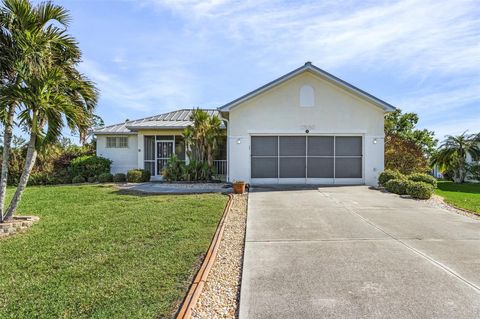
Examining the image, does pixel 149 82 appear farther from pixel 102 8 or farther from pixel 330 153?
pixel 330 153

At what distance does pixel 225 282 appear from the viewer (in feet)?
14.3

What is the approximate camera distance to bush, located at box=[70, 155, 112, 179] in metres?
18.2

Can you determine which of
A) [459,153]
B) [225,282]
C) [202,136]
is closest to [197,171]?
[202,136]

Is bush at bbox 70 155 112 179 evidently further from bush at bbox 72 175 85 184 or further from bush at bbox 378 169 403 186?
bush at bbox 378 169 403 186

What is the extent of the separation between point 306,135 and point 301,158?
116 centimetres

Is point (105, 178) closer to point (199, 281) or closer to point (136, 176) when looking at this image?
point (136, 176)

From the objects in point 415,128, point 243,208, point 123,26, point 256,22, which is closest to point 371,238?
point 243,208

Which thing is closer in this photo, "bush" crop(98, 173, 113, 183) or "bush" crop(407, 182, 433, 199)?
"bush" crop(407, 182, 433, 199)

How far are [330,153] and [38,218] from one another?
12320 mm

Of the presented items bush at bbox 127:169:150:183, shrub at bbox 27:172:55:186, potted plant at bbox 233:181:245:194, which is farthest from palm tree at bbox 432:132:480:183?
shrub at bbox 27:172:55:186

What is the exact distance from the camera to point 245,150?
50.2 ft

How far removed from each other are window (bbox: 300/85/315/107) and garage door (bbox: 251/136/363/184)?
167 cm

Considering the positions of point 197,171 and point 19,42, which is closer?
point 19,42

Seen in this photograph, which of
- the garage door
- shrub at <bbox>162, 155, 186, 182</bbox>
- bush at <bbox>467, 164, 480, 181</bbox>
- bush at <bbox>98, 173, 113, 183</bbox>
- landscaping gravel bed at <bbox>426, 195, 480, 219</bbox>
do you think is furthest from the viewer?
bush at <bbox>467, 164, 480, 181</bbox>
